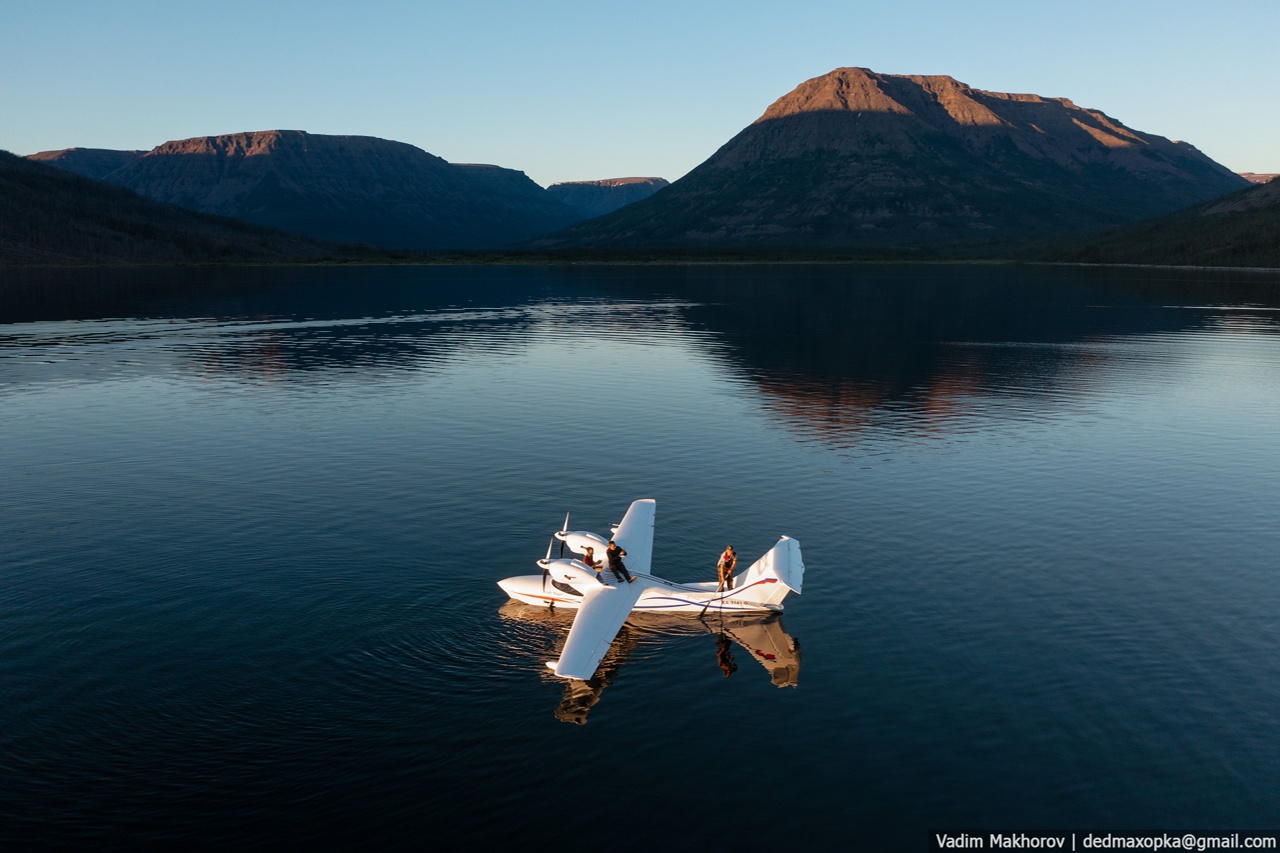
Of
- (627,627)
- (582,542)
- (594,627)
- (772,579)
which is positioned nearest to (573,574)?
(582,542)

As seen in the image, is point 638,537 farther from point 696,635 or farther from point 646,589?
point 696,635

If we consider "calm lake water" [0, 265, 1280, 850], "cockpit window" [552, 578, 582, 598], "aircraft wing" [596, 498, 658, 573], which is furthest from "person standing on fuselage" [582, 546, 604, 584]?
"calm lake water" [0, 265, 1280, 850]

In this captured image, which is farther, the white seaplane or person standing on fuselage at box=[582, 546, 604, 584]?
person standing on fuselage at box=[582, 546, 604, 584]

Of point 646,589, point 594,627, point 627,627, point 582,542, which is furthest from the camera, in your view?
point 582,542

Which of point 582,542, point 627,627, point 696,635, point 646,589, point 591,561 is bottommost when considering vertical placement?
point 696,635

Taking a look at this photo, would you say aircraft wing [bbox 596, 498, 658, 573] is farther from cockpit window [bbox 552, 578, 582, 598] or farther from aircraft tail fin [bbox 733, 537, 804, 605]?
aircraft tail fin [bbox 733, 537, 804, 605]

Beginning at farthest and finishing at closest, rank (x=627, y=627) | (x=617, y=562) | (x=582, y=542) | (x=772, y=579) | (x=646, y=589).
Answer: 1. (x=582, y=542)
2. (x=646, y=589)
3. (x=627, y=627)
4. (x=617, y=562)
5. (x=772, y=579)

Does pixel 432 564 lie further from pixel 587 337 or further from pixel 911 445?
pixel 587 337
